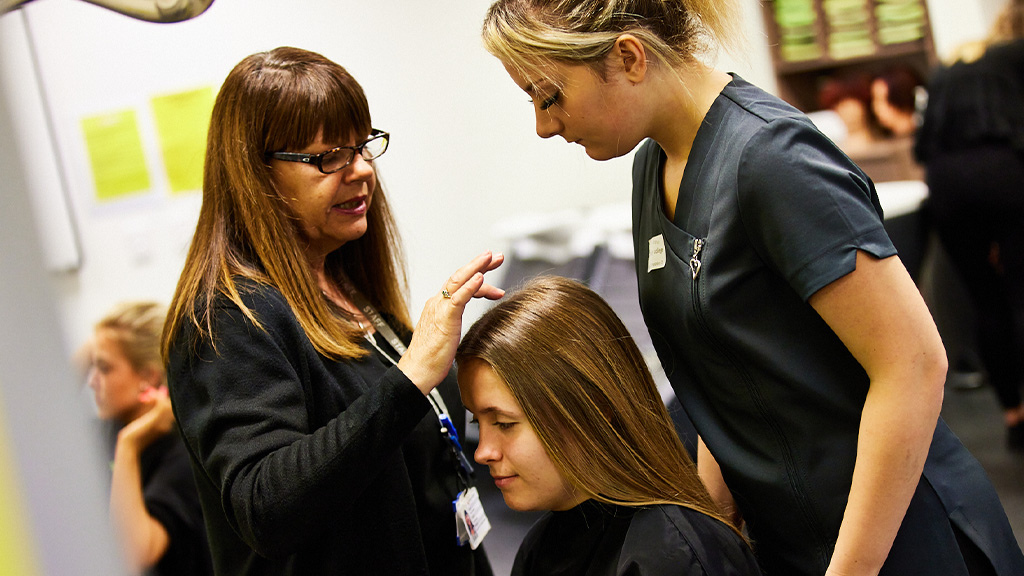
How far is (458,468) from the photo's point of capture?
1373 millimetres

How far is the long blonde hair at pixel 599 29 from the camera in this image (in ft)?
3.42

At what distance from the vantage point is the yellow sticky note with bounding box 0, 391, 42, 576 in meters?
0.32

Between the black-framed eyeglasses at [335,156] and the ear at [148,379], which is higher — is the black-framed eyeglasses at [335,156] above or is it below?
above

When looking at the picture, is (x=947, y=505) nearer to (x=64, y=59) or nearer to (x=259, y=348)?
(x=259, y=348)

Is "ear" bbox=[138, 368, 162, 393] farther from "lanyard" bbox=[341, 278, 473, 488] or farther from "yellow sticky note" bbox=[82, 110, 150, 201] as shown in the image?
"lanyard" bbox=[341, 278, 473, 488]

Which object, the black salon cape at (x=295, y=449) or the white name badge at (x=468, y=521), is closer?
the black salon cape at (x=295, y=449)

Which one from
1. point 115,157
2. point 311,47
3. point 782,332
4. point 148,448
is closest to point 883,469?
point 782,332

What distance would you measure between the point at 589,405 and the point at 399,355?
338 millimetres

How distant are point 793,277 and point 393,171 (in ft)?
5.76

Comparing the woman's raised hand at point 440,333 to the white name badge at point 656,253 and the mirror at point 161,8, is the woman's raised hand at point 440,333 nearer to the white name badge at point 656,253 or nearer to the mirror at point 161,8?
the white name badge at point 656,253

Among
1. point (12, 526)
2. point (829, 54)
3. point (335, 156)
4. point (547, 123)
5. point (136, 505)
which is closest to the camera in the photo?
point (12, 526)

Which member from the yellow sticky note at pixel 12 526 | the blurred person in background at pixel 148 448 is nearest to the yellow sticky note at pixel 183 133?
the blurred person in background at pixel 148 448

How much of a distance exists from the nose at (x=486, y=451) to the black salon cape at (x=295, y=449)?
0.33 feet

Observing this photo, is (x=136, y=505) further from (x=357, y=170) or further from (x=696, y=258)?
(x=696, y=258)
